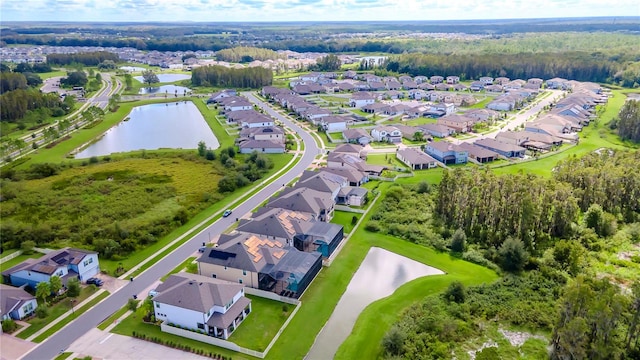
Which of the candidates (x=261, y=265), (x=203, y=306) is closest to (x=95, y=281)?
(x=203, y=306)

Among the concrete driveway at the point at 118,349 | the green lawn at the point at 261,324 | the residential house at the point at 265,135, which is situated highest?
the residential house at the point at 265,135

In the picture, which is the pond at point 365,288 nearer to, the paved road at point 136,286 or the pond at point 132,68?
the paved road at point 136,286

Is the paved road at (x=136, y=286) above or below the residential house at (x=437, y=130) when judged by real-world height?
below

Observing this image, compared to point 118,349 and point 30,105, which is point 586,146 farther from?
point 30,105

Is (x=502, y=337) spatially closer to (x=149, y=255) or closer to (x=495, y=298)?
(x=495, y=298)

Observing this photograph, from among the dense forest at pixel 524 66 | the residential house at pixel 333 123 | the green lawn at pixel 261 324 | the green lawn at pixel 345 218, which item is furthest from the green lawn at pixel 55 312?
the dense forest at pixel 524 66

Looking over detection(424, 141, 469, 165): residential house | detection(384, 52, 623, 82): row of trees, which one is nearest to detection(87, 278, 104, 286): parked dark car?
detection(424, 141, 469, 165): residential house

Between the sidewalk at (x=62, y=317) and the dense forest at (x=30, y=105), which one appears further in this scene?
the dense forest at (x=30, y=105)
